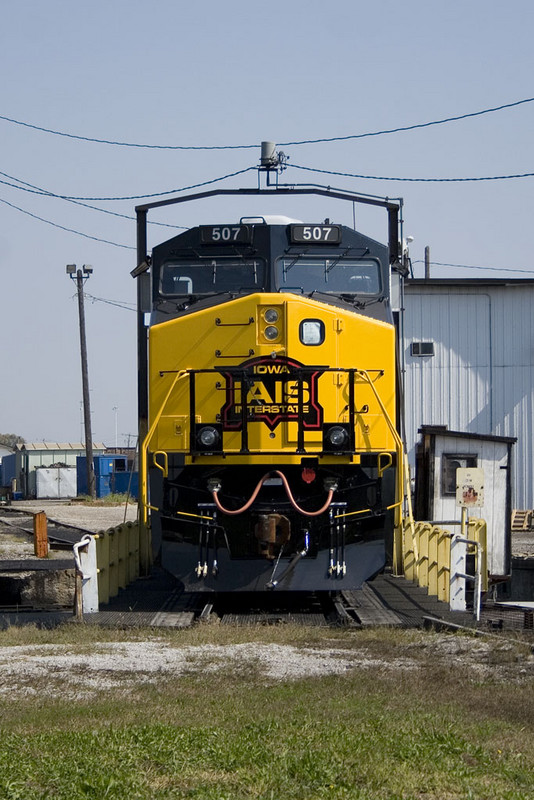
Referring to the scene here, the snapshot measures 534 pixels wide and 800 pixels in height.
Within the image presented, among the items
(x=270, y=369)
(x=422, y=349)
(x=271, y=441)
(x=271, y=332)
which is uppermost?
(x=422, y=349)

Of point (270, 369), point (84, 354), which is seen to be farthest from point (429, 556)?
point (84, 354)

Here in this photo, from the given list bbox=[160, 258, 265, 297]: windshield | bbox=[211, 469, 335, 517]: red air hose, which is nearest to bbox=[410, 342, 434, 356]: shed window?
bbox=[160, 258, 265, 297]: windshield

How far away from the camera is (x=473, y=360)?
3198 cm

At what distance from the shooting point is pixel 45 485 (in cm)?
6028

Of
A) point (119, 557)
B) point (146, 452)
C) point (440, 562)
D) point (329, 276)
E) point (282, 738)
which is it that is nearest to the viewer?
point (282, 738)

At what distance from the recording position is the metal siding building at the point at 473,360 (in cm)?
3189

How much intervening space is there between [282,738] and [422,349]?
26.5m

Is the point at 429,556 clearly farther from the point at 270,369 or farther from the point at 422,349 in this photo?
the point at 422,349

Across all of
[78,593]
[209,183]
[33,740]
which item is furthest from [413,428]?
[33,740]

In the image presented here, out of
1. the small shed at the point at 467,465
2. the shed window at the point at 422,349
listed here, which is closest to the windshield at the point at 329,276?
the small shed at the point at 467,465

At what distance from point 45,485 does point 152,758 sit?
55.9 m

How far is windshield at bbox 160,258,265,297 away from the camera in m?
12.7

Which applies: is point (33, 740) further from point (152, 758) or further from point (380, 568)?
point (380, 568)

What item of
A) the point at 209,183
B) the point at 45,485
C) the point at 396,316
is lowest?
the point at 45,485
